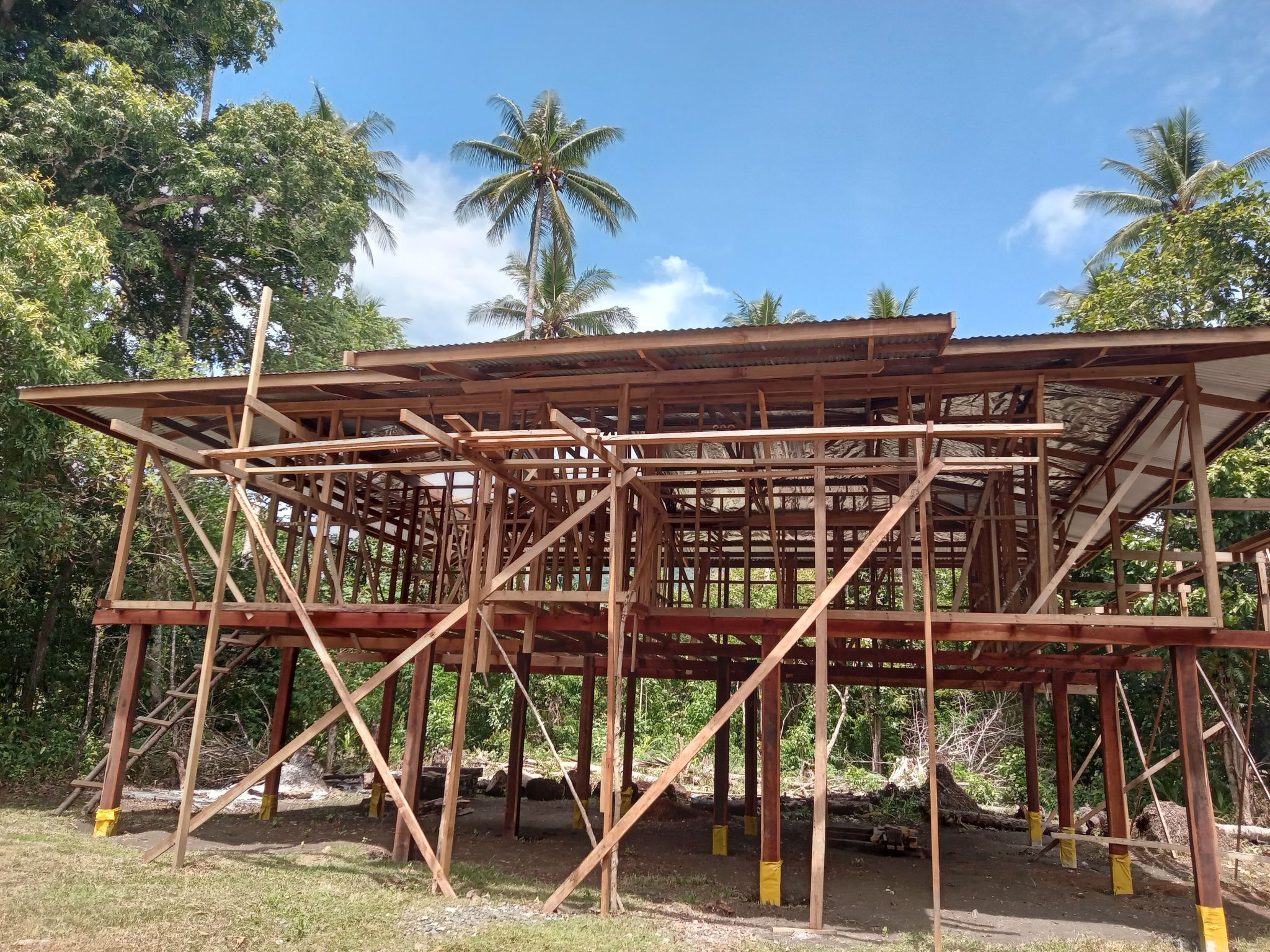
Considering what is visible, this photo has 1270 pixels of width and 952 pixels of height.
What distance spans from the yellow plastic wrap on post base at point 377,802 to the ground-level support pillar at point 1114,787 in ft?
37.4

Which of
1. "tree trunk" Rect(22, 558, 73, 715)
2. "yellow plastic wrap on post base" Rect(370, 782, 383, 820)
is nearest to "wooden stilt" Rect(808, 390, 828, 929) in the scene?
"yellow plastic wrap on post base" Rect(370, 782, 383, 820)

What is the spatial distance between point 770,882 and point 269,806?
9.17 metres

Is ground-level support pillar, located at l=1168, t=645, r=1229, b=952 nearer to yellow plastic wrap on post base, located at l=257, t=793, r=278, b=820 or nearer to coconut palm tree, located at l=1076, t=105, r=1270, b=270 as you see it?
yellow plastic wrap on post base, located at l=257, t=793, r=278, b=820

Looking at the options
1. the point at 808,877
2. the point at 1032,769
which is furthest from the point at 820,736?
the point at 1032,769

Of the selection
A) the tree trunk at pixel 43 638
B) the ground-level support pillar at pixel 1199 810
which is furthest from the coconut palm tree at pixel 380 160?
the ground-level support pillar at pixel 1199 810

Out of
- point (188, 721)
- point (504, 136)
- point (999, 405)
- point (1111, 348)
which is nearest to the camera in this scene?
point (1111, 348)

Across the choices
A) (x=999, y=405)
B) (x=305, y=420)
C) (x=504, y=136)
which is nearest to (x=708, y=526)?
(x=999, y=405)

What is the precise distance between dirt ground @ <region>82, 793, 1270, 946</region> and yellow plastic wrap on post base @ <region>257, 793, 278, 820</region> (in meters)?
0.21

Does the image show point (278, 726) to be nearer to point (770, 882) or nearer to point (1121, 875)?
point (770, 882)

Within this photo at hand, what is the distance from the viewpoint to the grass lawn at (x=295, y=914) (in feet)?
22.0

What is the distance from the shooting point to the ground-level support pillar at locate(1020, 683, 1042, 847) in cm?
1591

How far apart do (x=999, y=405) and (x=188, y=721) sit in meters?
17.4

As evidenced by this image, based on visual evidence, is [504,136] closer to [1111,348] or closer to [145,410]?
[145,410]

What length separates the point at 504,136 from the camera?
3256 cm
